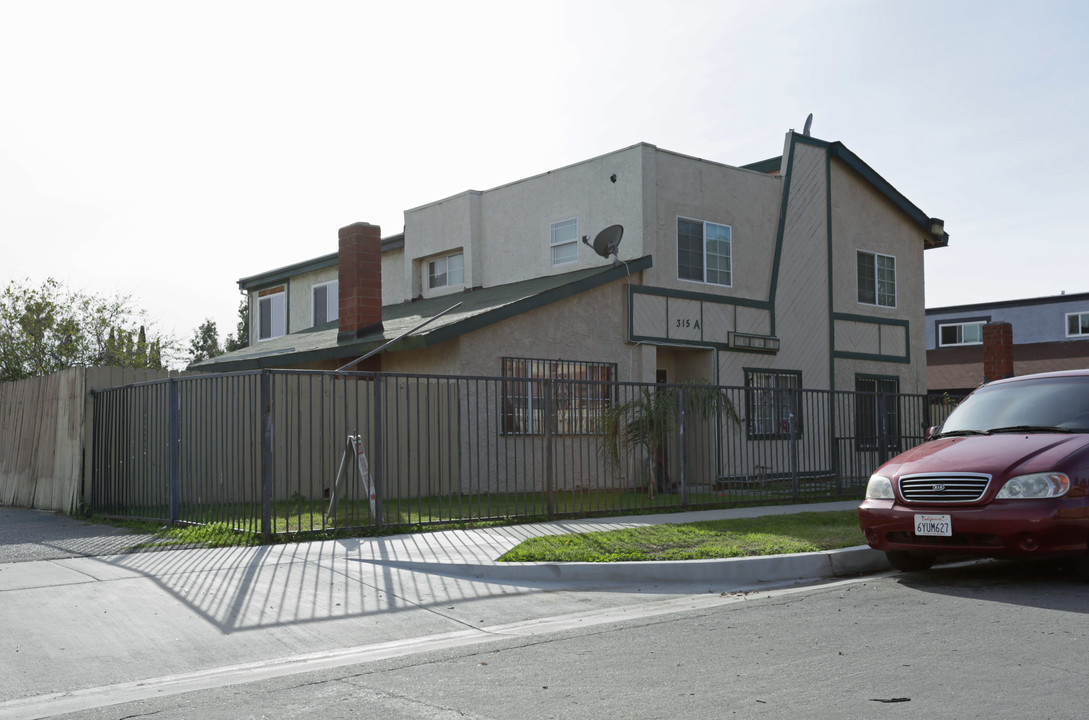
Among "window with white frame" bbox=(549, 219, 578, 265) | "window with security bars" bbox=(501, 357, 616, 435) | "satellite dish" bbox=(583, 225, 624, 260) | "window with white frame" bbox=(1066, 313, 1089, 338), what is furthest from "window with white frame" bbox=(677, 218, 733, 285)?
"window with white frame" bbox=(1066, 313, 1089, 338)

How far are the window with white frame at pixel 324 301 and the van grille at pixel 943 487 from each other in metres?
21.7

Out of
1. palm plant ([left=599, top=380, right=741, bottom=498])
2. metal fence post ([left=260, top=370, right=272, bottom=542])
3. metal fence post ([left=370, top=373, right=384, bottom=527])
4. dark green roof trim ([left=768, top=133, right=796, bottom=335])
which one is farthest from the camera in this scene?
dark green roof trim ([left=768, top=133, right=796, bottom=335])

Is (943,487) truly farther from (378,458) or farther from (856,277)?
(856,277)

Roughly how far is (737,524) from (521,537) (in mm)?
2749

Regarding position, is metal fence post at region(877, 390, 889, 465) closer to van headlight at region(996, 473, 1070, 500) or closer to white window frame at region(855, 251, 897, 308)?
white window frame at region(855, 251, 897, 308)

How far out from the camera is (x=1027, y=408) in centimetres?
933

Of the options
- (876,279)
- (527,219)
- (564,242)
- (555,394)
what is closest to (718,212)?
(564,242)

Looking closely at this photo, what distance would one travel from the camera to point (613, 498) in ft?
46.0

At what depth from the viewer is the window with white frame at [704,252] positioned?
20.8 meters

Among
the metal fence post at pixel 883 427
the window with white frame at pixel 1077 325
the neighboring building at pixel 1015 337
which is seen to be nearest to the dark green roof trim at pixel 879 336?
the metal fence post at pixel 883 427

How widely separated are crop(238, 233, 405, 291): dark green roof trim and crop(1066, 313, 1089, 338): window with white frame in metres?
31.5

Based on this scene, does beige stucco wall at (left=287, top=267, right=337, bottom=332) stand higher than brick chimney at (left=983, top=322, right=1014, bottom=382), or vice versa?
beige stucco wall at (left=287, top=267, right=337, bottom=332)

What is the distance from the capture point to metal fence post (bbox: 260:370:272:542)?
407 inches

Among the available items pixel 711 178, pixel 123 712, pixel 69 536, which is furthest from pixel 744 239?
pixel 123 712
